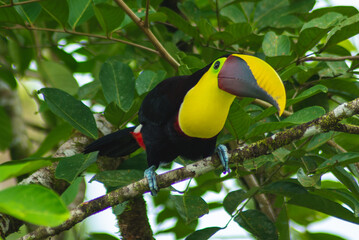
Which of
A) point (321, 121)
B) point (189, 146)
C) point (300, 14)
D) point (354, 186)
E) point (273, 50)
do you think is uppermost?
point (300, 14)

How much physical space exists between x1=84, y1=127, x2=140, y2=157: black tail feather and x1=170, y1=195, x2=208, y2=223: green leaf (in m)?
0.49

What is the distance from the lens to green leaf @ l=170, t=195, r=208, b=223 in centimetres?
188

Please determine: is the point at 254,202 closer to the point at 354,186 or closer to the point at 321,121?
the point at 354,186

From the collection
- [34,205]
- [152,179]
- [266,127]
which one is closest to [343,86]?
[266,127]

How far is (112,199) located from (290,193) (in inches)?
30.4

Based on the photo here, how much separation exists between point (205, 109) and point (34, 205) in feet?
3.81

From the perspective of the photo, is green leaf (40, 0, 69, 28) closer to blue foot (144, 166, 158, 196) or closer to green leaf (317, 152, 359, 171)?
blue foot (144, 166, 158, 196)

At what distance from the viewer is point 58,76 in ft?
8.87

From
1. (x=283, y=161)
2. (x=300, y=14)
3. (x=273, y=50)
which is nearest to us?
(x=283, y=161)

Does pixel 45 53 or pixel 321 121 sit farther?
pixel 45 53

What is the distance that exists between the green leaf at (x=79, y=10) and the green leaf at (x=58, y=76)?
48cm

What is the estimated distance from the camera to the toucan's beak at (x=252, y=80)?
1.77 meters

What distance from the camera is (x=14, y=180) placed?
2.87m

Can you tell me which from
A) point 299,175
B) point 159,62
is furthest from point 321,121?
point 159,62
